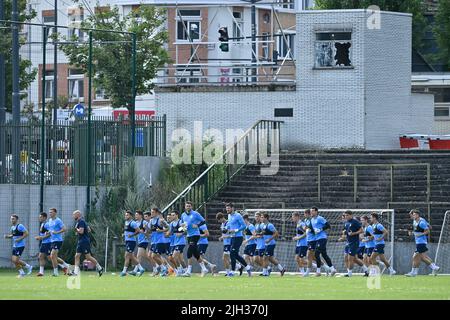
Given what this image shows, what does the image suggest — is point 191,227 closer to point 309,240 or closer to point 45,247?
point 309,240

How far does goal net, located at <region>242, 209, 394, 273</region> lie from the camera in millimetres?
41250

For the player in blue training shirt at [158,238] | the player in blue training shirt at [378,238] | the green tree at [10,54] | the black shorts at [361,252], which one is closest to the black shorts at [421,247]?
the player in blue training shirt at [378,238]

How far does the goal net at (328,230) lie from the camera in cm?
4125

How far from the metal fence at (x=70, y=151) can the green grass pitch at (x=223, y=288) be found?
313 inches

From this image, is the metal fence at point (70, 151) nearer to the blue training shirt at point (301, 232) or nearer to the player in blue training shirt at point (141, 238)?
the player in blue training shirt at point (141, 238)

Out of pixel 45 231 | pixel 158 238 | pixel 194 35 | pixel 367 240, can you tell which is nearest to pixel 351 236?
pixel 367 240

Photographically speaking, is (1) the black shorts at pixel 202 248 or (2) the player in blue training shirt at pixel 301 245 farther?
(1) the black shorts at pixel 202 248

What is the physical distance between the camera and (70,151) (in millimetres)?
44844

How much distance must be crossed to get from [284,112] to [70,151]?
891cm

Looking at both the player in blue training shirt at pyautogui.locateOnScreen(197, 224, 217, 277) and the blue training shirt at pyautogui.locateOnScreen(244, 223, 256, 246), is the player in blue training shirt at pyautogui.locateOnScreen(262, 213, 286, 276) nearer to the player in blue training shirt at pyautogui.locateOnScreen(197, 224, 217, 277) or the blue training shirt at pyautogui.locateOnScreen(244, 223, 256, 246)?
the blue training shirt at pyautogui.locateOnScreen(244, 223, 256, 246)

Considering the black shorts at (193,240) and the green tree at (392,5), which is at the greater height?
the green tree at (392,5)
